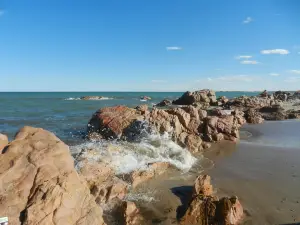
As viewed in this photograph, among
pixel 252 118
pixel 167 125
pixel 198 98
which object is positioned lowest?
pixel 252 118

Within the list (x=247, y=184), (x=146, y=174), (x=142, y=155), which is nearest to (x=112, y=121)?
(x=142, y=155)

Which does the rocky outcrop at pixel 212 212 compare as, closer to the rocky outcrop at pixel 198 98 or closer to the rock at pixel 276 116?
the rock at pixel 276 116

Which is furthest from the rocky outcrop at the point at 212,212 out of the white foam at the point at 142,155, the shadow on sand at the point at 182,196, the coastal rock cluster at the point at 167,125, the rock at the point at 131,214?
the coastal rock cluster at the point at 167,125

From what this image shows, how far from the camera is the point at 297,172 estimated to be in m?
9.12

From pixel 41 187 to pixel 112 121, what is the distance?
9329mm

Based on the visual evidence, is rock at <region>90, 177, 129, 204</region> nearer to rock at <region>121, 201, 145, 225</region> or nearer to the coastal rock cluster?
→ rock at <region>121, 201, 145, 225</region>

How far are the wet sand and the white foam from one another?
0.66 meters

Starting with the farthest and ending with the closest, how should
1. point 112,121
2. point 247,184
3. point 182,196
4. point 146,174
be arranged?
point 112,121, point 146,174, point 247,184, point 182,196

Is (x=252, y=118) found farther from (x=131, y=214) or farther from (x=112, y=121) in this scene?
(x=131, y=214)

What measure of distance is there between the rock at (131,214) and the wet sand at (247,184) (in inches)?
7.8

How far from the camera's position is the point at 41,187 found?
4.62m

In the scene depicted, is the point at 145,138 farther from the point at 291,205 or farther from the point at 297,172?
the point at 291,205

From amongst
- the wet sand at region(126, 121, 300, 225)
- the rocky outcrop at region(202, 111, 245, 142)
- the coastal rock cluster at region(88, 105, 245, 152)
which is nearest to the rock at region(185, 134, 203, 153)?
the coastal rock cluster at region(88, 105, 245, 152)

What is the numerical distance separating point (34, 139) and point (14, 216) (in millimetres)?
1574
